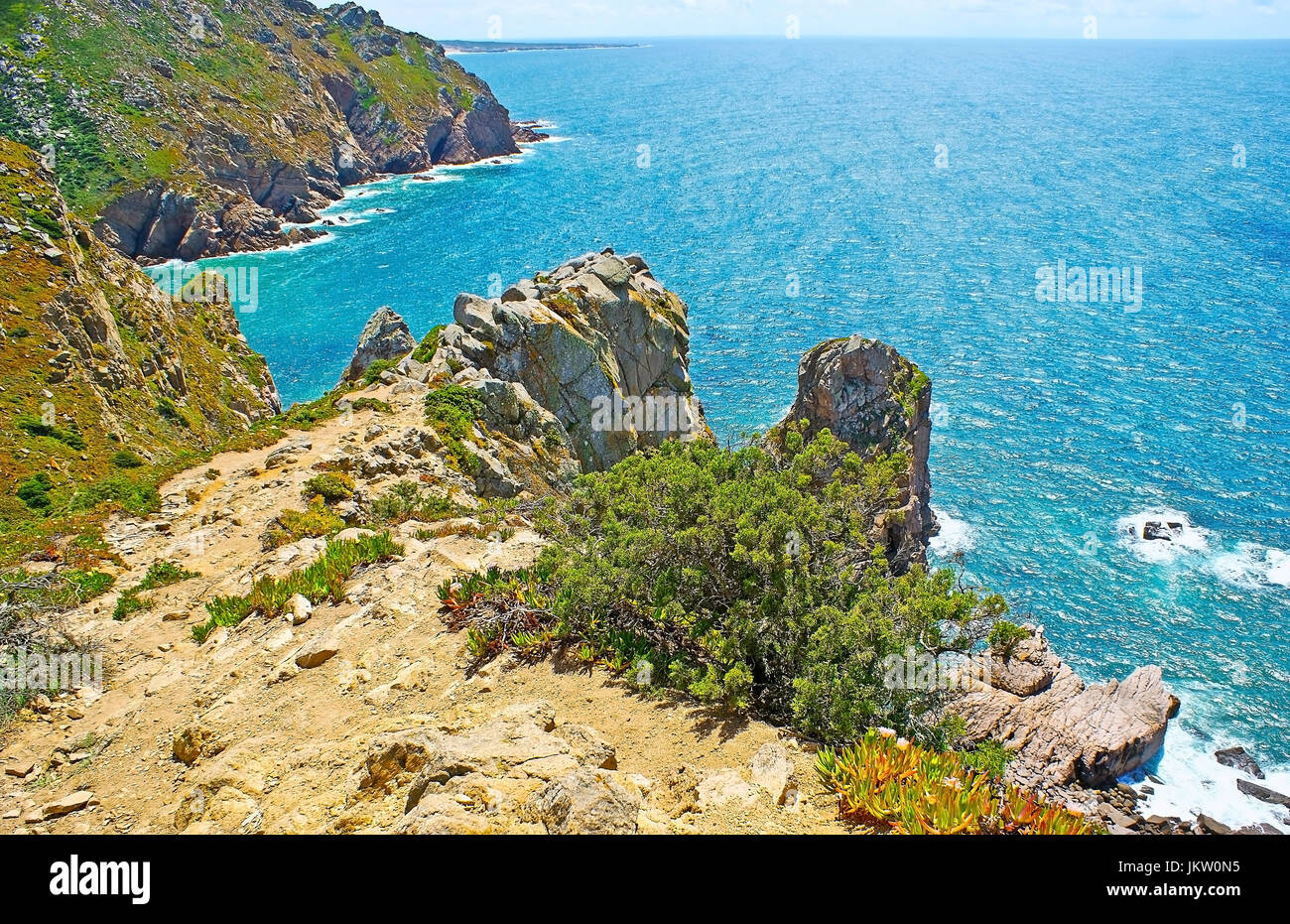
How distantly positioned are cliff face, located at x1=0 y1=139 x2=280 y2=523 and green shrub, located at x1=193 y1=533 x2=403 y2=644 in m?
13.7

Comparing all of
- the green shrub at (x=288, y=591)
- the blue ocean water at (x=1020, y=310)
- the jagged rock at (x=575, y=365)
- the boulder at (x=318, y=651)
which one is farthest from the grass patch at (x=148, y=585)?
the blue ocean water at (x=1020, y=310)

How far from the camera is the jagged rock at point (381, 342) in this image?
47219 mm

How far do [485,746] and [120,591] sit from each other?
14043 millimetres

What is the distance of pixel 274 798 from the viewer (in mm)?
11594

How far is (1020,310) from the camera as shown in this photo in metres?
79.0

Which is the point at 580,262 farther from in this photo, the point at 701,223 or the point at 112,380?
the point at 701,223

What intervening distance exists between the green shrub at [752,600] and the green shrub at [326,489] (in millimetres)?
8990

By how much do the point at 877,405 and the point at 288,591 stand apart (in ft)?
123

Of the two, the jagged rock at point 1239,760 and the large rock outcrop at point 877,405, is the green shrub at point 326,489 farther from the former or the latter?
the jagged rock at point 1239,760

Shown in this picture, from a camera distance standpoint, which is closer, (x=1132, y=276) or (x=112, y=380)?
(x=112, y=380)

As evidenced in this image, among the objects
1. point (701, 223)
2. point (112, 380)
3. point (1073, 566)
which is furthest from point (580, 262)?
point (701, 223)

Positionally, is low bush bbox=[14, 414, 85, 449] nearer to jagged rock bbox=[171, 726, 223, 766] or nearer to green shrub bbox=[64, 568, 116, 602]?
green shrub bbox=[64, 568, 116, 602]

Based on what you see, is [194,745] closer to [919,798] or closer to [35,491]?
[919,798]
